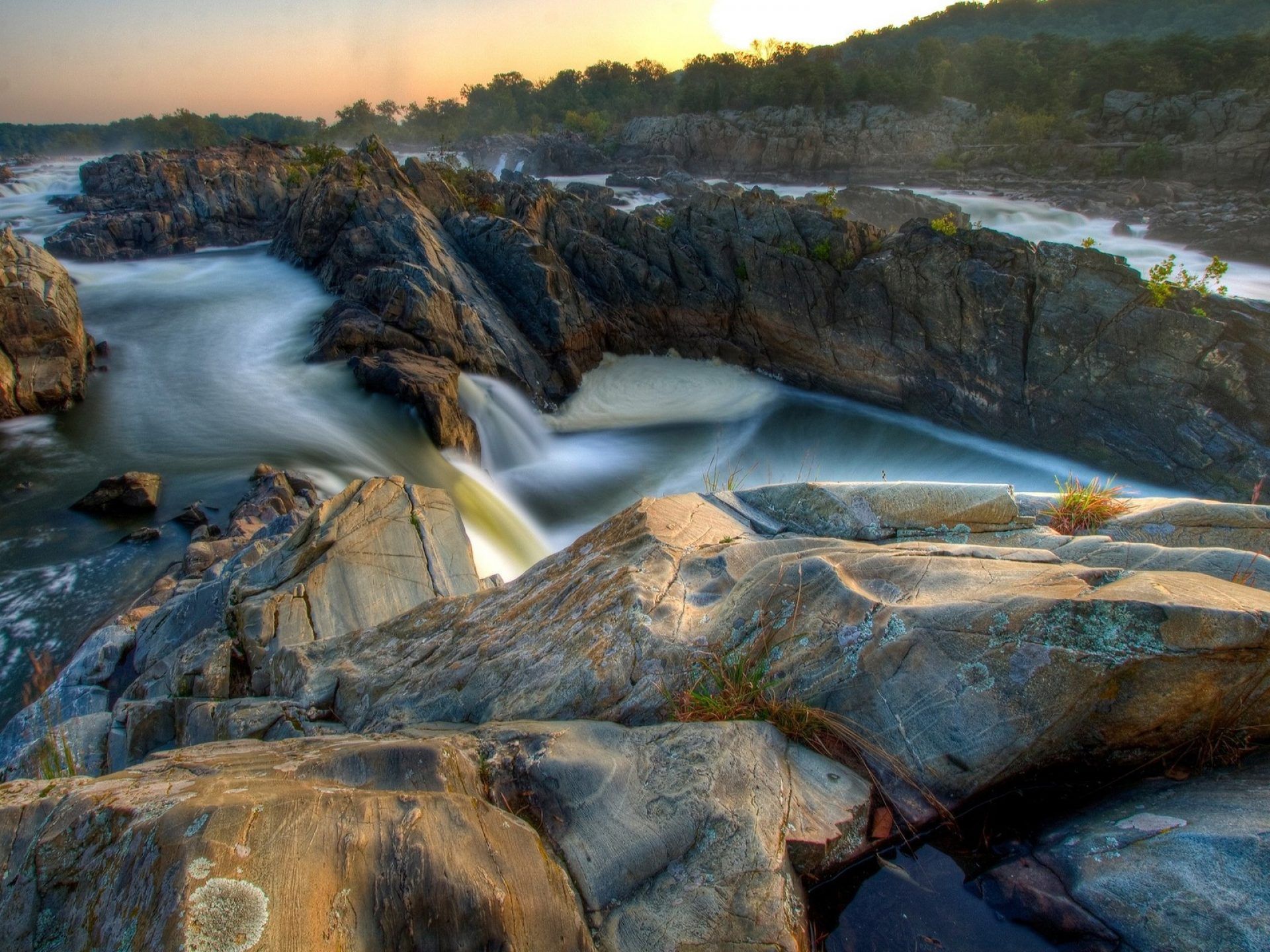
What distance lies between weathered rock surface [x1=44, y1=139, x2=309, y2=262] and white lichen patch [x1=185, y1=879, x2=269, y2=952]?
33800 mm

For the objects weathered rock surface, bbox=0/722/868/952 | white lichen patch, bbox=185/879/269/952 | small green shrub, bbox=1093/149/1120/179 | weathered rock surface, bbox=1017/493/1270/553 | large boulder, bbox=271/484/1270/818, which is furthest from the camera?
small green shrub, bbox=1093/149/1120/179

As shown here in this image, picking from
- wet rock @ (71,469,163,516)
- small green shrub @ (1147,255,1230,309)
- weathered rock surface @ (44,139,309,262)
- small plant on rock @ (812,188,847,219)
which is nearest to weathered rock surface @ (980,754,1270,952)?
wet rock @ (71,469,163,516)

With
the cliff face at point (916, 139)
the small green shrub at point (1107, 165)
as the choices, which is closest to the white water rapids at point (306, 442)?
the cliff face at point (916, 139)

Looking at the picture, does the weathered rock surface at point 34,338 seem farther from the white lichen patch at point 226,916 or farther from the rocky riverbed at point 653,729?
the white lichen patch at point 226,916

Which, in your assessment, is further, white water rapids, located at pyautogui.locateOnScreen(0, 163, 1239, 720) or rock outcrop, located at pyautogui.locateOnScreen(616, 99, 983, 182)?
rock outcrop, located at pyautogui.locateOnScreen(616, 99, 983, 182)

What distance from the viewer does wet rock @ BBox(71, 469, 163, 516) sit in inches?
448

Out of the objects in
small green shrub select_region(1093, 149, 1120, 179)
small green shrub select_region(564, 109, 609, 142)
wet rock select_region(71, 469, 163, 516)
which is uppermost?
small green shrub select_region(564, 109, 609, 142)

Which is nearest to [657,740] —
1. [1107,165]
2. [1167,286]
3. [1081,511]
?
[1081,511]

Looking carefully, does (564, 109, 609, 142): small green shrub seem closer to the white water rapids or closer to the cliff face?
the cliff face

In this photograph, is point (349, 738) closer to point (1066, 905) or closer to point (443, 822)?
point (443, 822)

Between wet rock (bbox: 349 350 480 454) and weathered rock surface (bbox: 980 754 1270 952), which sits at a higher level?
weathered rock surface (bbox: 980 754 1270 952)

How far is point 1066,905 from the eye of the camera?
8.46 feet

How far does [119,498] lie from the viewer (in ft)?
37.4

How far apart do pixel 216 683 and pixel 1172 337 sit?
20.1m
